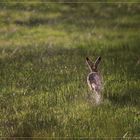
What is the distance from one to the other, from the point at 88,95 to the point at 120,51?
0.85 m

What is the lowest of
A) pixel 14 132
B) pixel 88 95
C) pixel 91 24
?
pixel 14 132

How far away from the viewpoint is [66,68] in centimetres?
741

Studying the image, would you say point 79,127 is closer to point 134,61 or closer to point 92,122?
point 92,122

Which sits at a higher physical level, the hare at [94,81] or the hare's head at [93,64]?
the hare's head at [93,64]

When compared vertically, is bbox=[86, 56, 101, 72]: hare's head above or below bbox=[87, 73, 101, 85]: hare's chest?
above

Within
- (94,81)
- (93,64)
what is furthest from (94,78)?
(93,64)

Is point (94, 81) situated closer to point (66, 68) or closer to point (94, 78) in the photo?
point (94, 78)

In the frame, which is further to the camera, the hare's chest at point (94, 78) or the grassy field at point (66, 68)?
the hare's chest at point (94, 78)

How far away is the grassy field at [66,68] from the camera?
23.6 feet

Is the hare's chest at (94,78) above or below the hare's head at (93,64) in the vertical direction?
below

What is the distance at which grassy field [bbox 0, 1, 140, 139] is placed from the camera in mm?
7180

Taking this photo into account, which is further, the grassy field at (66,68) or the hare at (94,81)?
the hare at (94,81)

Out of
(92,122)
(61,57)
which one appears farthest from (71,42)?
(92,122)

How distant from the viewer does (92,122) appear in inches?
283
